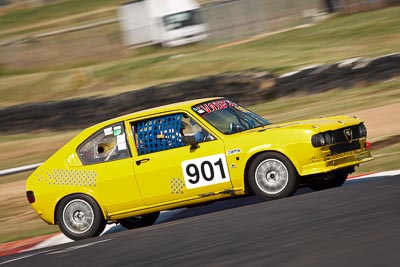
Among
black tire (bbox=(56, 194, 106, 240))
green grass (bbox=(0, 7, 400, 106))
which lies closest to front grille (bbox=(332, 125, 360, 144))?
black tire (bbox=(56, 194, 106, 240))

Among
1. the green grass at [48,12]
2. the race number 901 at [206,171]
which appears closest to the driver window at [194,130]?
the race number 901 at [206,171]

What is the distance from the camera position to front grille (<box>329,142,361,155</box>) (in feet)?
33.1

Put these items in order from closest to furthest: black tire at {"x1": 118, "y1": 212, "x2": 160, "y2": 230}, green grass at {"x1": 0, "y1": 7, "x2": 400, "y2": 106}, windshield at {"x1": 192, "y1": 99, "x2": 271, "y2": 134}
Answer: windshield at {"x1": 192, "y1": 99, "x2": 271, "y2": 134} < black tire at {"x1": 118, "y1": 212, "x2": 160, "y2": 230} < green grass at {"x1": 0, "y1": 7, "x2": 400, "y2": 106}

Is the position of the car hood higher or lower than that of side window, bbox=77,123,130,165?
lower

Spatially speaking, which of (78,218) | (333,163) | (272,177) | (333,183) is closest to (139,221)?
(78,218)

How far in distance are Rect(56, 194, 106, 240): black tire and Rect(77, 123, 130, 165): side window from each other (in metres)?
0.48

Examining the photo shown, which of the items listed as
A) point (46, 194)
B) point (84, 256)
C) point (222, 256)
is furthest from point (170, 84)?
point (222, 256)

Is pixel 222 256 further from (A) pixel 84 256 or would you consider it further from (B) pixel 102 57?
(B) pixel 102 57

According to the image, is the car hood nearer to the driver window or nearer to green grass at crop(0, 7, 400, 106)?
the driver window

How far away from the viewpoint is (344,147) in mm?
10242

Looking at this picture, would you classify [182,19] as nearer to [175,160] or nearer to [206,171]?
[175,160]

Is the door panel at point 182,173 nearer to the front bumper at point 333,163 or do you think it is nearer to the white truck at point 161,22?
the front bumper at point 333,163

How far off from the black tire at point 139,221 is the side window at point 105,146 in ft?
3.67

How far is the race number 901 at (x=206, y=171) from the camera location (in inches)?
406
